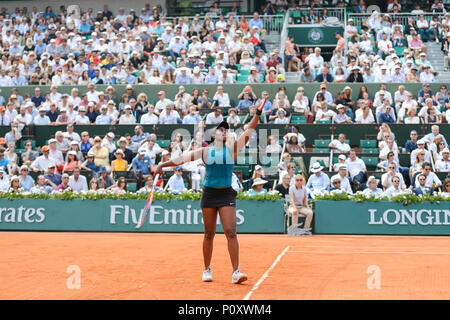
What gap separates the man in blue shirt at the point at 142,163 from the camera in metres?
18.3

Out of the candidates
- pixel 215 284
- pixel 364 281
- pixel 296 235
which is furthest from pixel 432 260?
pixel 296 235

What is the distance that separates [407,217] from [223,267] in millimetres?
7257

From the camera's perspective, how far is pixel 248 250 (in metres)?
11.7

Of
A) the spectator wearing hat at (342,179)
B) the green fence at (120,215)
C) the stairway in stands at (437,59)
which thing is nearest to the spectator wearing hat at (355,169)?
the spectator wearing hat at (342,179)

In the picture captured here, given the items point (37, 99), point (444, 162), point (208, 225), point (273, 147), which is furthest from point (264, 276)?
point (37, 99)

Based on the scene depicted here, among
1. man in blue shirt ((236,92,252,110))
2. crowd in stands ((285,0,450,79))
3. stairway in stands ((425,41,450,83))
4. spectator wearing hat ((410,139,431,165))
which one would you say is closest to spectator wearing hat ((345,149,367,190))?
spectator wearing hat ((410,139,431,165))

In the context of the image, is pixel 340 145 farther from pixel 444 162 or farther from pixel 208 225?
pixel 208 225

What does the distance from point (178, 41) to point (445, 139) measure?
10.4 m

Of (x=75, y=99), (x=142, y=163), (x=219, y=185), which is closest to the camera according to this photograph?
(x=219, y=185)

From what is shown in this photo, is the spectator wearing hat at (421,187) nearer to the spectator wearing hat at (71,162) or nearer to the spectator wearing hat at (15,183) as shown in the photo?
the spectator wearing hat at (71,162)

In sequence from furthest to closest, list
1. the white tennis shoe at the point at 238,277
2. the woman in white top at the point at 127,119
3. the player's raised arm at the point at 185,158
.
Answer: the woman in white top at the point at 127,119
the player's raised arm at the point at 185,158
the white tennis shoe at the point at 238,277

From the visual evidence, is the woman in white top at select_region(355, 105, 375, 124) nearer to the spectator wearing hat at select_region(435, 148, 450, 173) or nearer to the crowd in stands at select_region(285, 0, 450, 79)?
the crowd in stands at select_region(285, 0, 450, 79)

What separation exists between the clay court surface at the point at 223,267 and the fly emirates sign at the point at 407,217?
1.08 metres

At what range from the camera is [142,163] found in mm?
18312
